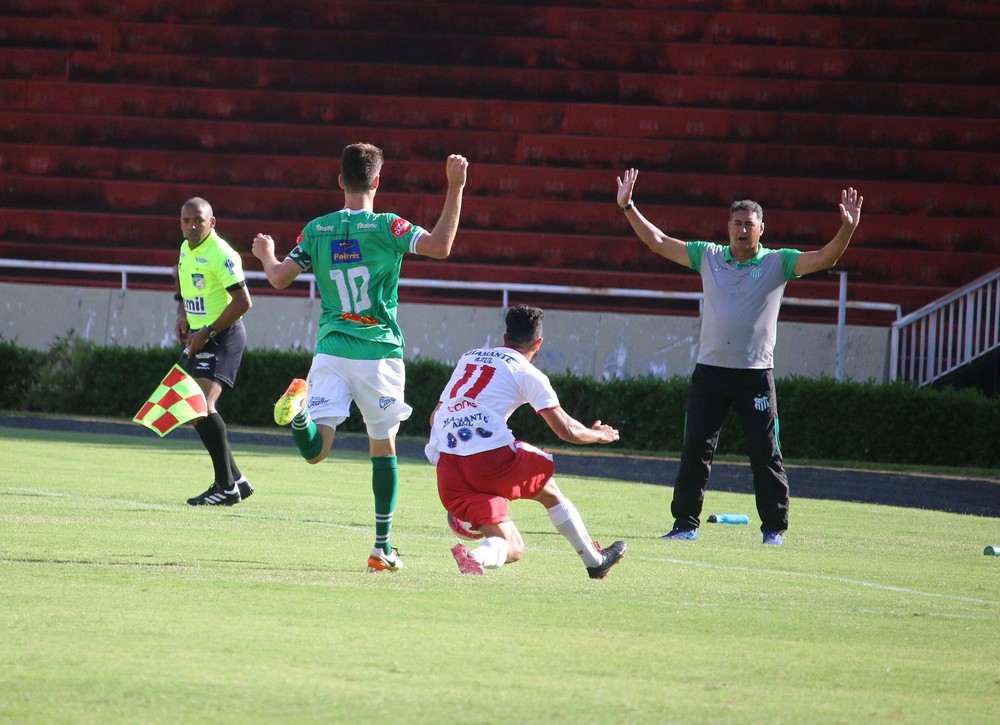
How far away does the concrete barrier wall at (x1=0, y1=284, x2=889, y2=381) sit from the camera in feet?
64.6

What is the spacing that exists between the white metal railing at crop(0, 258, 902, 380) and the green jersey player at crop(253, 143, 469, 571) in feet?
38.1

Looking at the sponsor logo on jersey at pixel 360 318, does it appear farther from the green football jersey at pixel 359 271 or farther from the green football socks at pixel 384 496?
the green football socks at pixel 384 496

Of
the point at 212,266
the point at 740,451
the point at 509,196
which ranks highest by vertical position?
the point at 509,196

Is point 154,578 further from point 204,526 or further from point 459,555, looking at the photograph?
point 204,526

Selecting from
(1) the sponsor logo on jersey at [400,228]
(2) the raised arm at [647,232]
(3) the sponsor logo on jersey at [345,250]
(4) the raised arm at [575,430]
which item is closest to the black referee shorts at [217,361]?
(2) the raised arm at [647,232]

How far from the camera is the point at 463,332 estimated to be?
815 inches

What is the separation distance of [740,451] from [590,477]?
4.71 meters

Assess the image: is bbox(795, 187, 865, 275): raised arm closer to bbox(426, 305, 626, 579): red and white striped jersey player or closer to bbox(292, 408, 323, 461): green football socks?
bbox(426, 305, 626, 579): red and white striped jersey player

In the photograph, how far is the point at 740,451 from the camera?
18.8 m

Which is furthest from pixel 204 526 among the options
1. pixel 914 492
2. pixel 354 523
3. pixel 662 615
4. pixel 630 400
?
pixel 630 400

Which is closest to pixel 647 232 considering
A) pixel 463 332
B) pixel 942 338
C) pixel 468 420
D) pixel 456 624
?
pixel 468 420

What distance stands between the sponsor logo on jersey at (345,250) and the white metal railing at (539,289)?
38.5 feet

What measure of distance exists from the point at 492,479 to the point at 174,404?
11.6 ft

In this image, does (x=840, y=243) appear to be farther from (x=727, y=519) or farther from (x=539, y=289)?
(x=539, y=289)
